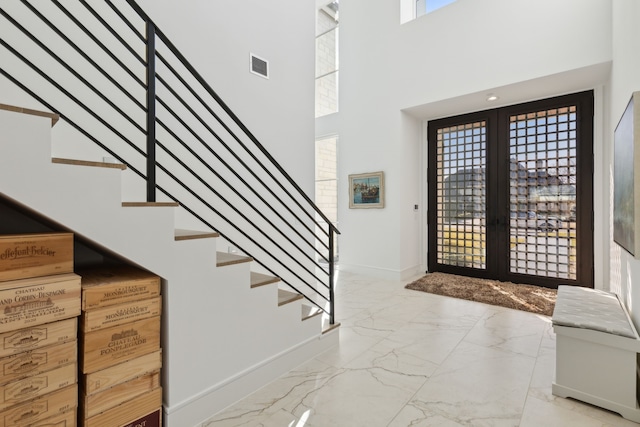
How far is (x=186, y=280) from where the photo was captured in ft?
5.57

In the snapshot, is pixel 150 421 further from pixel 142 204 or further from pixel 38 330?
pixel 142 204

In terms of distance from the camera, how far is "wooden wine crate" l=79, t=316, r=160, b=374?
1.39m

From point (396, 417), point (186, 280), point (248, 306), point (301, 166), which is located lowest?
point (396, 417)

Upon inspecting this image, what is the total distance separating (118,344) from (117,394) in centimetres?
24

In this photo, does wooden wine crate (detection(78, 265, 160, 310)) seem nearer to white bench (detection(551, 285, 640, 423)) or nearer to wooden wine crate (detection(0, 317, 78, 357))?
wooden wine crate (detection(0, 317, 78, 357))

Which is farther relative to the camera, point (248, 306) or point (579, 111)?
point (579, 111)

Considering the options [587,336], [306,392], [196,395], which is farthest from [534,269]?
[196,395]

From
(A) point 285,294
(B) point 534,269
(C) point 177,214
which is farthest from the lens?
(B) point 534,269

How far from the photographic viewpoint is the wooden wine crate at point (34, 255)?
1246mm

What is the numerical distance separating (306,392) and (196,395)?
0.68 m

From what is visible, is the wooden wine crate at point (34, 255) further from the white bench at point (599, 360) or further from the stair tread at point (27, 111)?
the white bench at point (599, 360)

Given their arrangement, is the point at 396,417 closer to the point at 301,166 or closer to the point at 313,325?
the point at 313,325

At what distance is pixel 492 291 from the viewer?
4293 mm

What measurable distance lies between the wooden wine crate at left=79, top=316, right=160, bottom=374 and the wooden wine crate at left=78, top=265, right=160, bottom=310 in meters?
0.12
